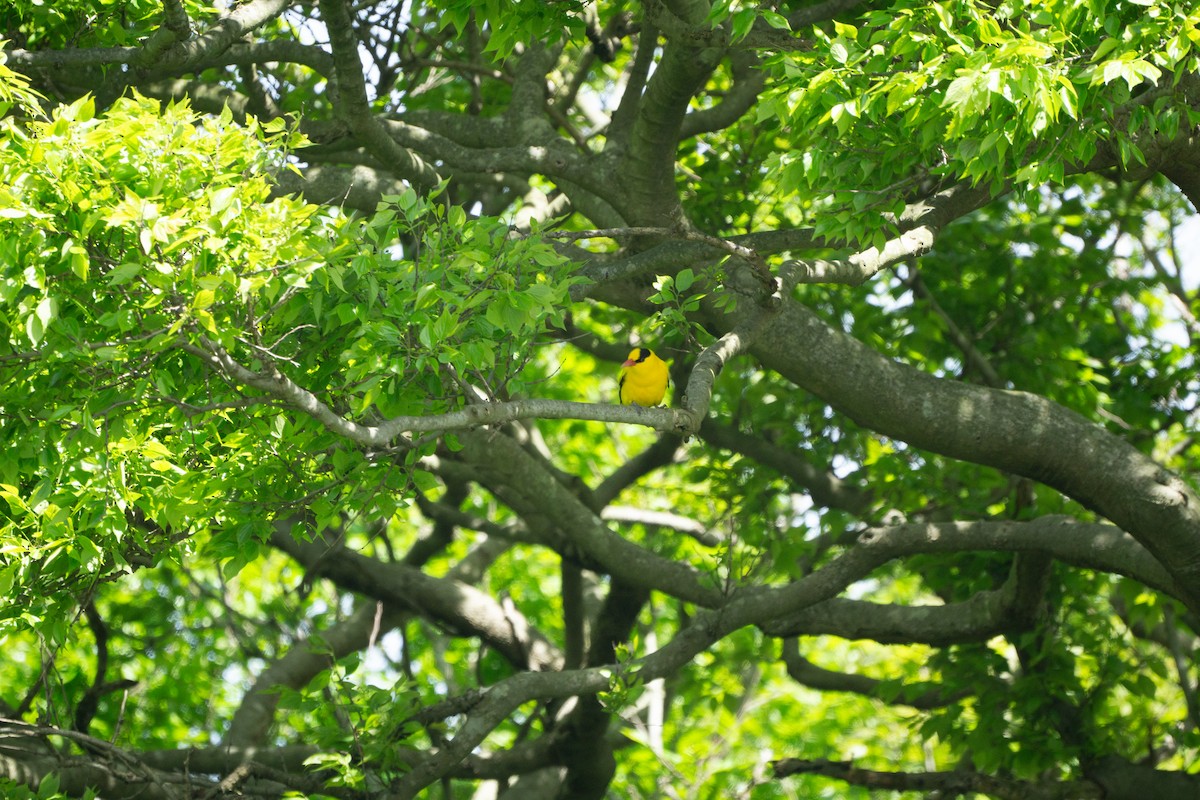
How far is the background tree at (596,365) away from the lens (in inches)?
135

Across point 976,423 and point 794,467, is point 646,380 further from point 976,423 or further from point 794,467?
point 976,423

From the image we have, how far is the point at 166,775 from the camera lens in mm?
5258

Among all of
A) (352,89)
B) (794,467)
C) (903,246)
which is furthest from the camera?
(794,467)

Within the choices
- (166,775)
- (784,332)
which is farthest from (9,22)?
(784,332)

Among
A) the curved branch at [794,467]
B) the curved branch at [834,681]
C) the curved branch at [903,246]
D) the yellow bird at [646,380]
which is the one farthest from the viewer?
the curved branch at [794,467]

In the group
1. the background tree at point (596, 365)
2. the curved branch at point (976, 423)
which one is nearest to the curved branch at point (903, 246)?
the background tree at point (596, 365)

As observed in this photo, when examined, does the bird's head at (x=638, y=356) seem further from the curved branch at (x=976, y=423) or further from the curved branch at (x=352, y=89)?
the curved branch at (x=352, y=89)

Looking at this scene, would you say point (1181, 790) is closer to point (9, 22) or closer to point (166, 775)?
point (166, 775)

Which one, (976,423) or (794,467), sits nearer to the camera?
(976,423)

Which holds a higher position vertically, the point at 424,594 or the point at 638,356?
the point at 638,356

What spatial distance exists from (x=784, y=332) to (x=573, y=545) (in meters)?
2.65

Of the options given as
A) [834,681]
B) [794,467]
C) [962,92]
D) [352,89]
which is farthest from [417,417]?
[834,681]

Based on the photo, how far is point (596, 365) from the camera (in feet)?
35.7

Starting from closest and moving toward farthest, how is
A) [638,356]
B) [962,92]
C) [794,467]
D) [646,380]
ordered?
[962,92], [646,380], [638,356], [794,467]
